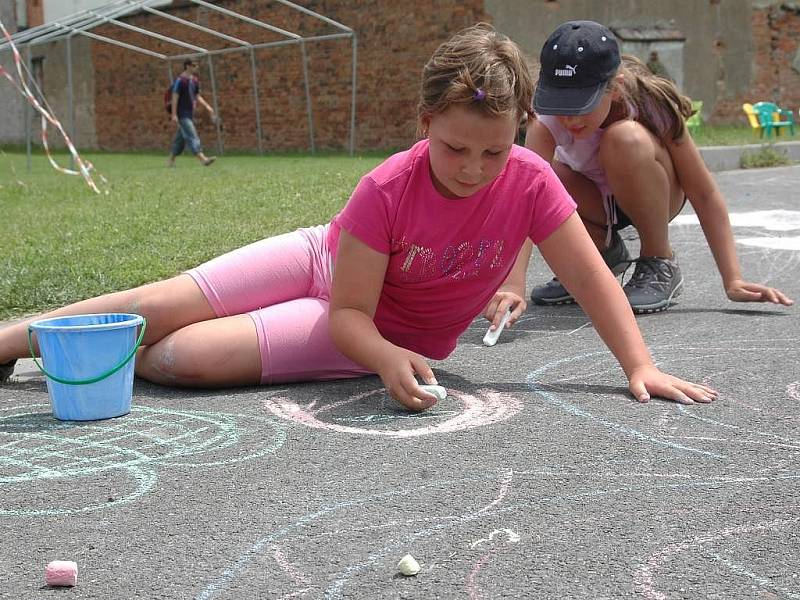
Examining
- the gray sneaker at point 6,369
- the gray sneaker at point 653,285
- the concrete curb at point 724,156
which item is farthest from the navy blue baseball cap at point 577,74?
the concrete curb at point 724,156

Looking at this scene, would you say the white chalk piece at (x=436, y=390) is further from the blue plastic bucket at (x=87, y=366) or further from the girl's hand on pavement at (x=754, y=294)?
the girl's hand on pavement at (x=754, y=294)

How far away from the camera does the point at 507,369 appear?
303cm

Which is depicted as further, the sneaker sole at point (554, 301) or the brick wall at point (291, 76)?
the brick wall at point (291, 76)

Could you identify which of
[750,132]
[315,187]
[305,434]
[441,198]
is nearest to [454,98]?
[441,198]

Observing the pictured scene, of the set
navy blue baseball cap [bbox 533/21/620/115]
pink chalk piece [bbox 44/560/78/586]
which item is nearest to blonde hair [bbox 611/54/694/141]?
navy blue baseball cap [bbox 533/21/620/115]

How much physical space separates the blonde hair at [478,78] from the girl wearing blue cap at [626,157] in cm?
83

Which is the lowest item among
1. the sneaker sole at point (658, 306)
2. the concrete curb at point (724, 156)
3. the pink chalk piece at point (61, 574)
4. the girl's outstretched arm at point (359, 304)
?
the concrete curb at point (724, 156)

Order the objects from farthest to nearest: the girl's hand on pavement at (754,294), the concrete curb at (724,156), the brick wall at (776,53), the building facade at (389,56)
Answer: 1. the brick wall at (776,53)
2. the building facade at (389,56)
3. the concrete curb at (724,156)
4. the girl's hand on pavement at (754,294)

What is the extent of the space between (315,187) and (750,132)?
9.53 m

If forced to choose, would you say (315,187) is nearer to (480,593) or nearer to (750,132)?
(480,593)

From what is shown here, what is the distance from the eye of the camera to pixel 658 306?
3836mm

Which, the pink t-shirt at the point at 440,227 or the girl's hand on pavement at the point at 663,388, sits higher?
the pink t-shirt at the point at 440,227

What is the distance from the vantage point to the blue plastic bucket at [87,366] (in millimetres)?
2475

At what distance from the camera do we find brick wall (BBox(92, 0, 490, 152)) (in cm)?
1540
